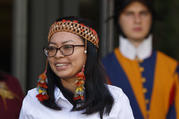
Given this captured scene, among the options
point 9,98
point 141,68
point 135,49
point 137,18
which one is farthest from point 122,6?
point 9,98

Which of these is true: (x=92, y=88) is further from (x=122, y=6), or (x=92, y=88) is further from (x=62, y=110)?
(x=122, y=6)

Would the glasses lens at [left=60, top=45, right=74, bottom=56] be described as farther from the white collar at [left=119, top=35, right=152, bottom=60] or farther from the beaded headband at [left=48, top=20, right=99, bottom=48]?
the white collar at [left=119, top=35, right=152, bottom=60]

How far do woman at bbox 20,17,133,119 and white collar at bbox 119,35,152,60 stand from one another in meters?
0.97

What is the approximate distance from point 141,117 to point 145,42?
654 millimetres

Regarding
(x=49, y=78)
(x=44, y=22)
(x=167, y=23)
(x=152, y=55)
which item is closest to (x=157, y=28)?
(x=167, y=23)

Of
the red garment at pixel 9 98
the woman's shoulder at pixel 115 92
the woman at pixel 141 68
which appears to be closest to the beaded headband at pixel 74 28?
the woman's shoulder at pixel 115 92

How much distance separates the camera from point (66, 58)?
1819mm

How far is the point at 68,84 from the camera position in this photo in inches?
75.6

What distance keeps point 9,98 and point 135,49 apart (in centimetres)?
114

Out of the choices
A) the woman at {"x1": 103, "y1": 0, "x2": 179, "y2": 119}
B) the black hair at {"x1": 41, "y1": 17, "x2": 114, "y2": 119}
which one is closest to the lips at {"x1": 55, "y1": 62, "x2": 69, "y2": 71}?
the black hair at {"x1": 41, "y1": 17, "x2": 114, "y2": 119}

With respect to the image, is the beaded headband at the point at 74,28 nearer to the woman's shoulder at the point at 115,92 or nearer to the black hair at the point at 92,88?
the black hair at the point at 92,88

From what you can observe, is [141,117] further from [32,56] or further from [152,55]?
[32,56]

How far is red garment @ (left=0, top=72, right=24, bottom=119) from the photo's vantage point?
2307 mm

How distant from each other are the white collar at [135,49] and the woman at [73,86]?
0.97m
